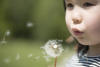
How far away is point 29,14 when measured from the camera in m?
2.82

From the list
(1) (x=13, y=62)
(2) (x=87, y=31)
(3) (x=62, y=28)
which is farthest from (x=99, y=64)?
(3) (x=62, y=28)

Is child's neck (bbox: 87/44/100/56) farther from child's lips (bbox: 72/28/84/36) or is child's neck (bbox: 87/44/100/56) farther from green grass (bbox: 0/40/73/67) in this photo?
green grass (bbox: 0/40/73/67)

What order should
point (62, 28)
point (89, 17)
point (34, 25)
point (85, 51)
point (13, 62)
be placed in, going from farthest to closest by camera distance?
1. point (34, 25)
2. point (62, 28)
3. point (13, 62)
4. point (85, 51)
5. point (89, 17)

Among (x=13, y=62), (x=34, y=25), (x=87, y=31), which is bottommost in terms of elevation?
(x=13, y=62)

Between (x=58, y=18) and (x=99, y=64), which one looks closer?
(x=99, y=64)

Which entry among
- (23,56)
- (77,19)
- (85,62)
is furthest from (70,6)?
(23,56)

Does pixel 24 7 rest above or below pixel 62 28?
above

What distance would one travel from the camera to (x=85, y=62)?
0.94m

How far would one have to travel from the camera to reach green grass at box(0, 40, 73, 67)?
1580mm

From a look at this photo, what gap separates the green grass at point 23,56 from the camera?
1580mm

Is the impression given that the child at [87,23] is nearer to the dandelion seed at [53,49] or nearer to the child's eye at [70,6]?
the child's eye at [70,6]

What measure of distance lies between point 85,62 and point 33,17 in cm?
185

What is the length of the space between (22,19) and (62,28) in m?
0.41

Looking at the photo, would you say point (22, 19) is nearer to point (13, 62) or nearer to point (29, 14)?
point (29, 14)
